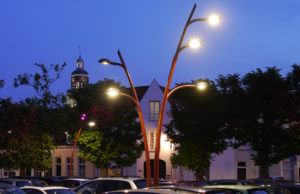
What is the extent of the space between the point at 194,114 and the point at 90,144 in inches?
468

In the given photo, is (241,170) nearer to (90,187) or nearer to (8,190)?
(90,187)

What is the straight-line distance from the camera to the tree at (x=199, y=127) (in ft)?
152

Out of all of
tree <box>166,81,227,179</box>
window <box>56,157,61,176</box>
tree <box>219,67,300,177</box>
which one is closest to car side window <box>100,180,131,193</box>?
tree <box>219,67,300,177</box>

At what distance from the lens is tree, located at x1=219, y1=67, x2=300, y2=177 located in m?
43.3

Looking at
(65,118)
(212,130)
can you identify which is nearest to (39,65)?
(65,118)

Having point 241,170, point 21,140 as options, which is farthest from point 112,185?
point 241,170

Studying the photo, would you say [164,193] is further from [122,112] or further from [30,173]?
[30,173]

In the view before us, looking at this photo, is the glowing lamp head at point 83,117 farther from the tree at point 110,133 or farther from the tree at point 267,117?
the tree at point 267,117

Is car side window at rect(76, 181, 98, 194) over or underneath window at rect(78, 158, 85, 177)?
underneath

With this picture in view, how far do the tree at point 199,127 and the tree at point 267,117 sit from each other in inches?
58.7

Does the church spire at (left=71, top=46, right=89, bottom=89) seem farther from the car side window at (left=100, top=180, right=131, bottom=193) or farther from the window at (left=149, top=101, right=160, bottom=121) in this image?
the car side window at (left=100, top=180, right=131, bottom=193)

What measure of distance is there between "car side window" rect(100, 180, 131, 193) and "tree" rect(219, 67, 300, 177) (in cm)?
2081

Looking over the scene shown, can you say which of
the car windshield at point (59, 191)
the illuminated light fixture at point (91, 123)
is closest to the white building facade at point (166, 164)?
the illuminated light fixture at point (91, 123)

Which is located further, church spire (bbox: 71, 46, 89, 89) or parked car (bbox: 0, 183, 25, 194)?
church spire (bbox: 71, 46, 89, 89)
